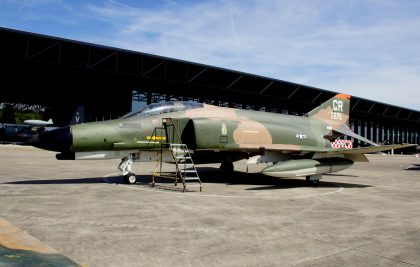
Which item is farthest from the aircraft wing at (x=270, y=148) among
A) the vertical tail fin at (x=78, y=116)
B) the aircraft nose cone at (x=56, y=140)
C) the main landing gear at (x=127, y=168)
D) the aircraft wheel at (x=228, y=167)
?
the vertical tail fin at (x=78, y=116)

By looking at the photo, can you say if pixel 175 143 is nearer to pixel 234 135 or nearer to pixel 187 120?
pixel 187 120

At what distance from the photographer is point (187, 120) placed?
12.7 m

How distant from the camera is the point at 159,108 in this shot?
12.6 m

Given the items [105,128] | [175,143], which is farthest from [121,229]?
[175,143]

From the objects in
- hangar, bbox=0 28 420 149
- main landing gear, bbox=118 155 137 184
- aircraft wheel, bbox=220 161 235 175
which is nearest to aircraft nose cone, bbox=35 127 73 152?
main landing gear, bbox=118 155 137 184

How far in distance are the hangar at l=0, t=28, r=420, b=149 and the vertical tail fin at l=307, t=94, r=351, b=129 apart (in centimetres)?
2207

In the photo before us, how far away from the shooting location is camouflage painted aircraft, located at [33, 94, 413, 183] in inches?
428

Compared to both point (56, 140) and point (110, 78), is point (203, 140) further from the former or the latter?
point (110, 78)

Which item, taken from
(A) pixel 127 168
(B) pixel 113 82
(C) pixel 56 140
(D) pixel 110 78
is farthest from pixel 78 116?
(C) pixel 56 140

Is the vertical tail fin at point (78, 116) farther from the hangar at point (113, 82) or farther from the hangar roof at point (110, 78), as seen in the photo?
the hangar roof at point (110, 78)

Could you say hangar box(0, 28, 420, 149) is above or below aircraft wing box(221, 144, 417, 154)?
above

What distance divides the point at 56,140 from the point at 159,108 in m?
3.71

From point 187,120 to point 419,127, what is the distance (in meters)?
97.5

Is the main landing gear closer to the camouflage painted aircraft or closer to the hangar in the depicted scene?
the camouflage painted aircraft
